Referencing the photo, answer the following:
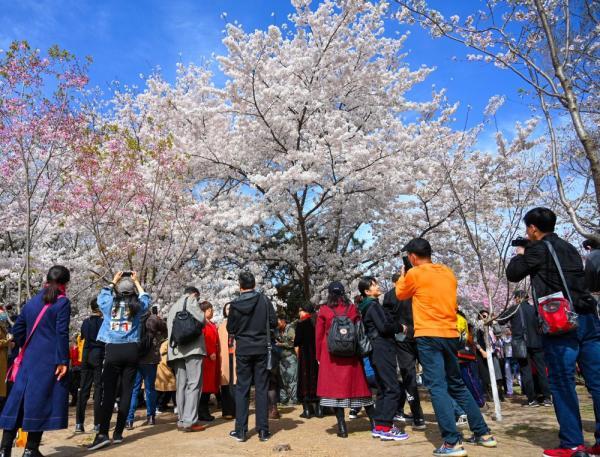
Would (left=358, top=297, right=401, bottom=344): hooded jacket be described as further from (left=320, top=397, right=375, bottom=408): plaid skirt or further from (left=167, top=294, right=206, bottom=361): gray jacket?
(left=167, top=294, right=206, bottom=361): gray jacket

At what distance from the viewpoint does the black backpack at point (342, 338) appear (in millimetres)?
4766

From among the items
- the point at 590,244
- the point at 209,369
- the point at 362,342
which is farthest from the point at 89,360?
the point at 590,244

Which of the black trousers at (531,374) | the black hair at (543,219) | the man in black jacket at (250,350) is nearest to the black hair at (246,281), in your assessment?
the man in black jacket at (250,350)

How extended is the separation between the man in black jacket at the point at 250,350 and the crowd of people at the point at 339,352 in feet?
0.04

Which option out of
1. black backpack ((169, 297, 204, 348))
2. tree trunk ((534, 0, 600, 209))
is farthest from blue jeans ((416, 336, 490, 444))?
black backpack ((169, 297, 204, 348))

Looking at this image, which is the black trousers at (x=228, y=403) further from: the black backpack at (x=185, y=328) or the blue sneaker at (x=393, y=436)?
the blue sneaker at (x=393, y=436)

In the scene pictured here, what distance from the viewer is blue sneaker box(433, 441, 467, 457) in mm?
3562

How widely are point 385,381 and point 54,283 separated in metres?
3.44

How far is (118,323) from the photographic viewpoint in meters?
5.04

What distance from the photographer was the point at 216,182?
1204cm

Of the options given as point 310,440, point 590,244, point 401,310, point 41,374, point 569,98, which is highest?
point 569,98

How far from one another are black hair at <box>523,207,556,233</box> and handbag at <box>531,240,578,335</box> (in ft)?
0.92

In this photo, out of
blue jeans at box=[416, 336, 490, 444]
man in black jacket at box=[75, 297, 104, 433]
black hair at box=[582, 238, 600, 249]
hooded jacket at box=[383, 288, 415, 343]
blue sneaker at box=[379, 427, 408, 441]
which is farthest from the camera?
man in black jacket at box=[75, 297, 104, 433]

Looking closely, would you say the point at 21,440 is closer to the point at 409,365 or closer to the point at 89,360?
the point at 89,360
